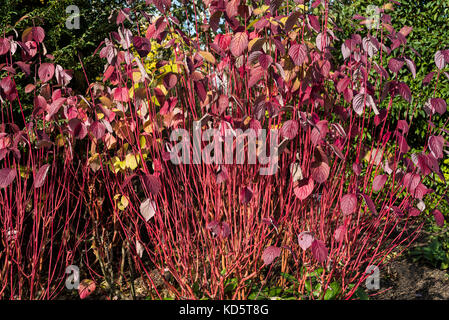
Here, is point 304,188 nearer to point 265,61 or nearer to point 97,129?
point 265,61

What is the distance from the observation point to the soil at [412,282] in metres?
2.45

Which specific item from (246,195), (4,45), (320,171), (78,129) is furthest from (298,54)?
(4,45)

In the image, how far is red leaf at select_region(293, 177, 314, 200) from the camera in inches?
63.6

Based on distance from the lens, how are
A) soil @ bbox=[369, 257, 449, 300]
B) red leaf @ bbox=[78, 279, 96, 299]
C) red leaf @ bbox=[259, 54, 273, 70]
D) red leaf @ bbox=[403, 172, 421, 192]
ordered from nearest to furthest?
red leaf @ bbox=[259, 54, 273, 70] → red leaf @ bbox=[403, 172, 421, 192] → red leaf @ bbox=[78, 279, 96, 299] → soil @ bbox=[369, 257, 449, 300]

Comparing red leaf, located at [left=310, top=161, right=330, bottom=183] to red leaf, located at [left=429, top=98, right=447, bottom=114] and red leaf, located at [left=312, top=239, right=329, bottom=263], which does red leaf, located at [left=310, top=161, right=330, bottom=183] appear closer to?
red leaf, located at [left=312, top=239, right=329, bottom=263]

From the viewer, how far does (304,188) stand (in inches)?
64.1

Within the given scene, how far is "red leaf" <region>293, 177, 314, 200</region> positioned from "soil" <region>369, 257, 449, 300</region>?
1156 millimetres

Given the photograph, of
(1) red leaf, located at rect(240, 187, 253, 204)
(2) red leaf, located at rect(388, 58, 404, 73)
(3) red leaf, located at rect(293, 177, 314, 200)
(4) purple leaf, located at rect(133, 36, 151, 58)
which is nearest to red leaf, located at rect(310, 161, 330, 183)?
(3) red leaf, located at rect(293, 177, 314, 200)

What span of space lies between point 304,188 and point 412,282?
1547mm
